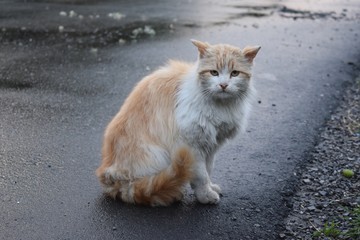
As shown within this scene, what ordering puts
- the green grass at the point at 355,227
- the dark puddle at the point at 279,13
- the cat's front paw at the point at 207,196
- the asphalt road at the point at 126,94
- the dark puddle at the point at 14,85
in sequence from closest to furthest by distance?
1. the green grass at the point at 355,227
2. the asphalt road at the point at 126,94
3. the cat's front paw at the point at 207,196
4. the dark puddle at the point at 14,85
5. the dark puddle at the point at 279,13

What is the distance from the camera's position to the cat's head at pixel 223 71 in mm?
3457

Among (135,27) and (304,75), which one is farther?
(135,27)

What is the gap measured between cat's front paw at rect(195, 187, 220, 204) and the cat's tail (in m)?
0.15

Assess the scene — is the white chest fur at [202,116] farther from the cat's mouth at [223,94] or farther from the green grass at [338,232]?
the green grass at [338,232]

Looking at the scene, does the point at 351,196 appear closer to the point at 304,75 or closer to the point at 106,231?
the point at 106,231

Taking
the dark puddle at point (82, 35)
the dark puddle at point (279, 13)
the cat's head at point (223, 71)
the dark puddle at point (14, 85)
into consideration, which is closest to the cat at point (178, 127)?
the cat's head at point (223, 71)

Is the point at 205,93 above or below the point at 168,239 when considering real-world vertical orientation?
above

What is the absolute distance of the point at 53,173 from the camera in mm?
4191

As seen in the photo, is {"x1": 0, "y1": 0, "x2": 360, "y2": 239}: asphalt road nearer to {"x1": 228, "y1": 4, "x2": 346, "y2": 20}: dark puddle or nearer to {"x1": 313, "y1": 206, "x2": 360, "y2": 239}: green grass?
{"x1": 228, "y1": 4, "x2": 346, "y2": 20}: dark puddle

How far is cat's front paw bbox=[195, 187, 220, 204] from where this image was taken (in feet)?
12.1

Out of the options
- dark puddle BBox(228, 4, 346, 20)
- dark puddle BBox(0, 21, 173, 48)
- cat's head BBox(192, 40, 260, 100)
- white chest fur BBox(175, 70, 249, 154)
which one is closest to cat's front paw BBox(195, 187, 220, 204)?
white chest fur BBox(175, 70, 249, 154)

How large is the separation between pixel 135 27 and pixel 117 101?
3875 millimetres

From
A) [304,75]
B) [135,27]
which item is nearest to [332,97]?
[304,75]

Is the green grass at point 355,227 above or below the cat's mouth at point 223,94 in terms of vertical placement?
below
